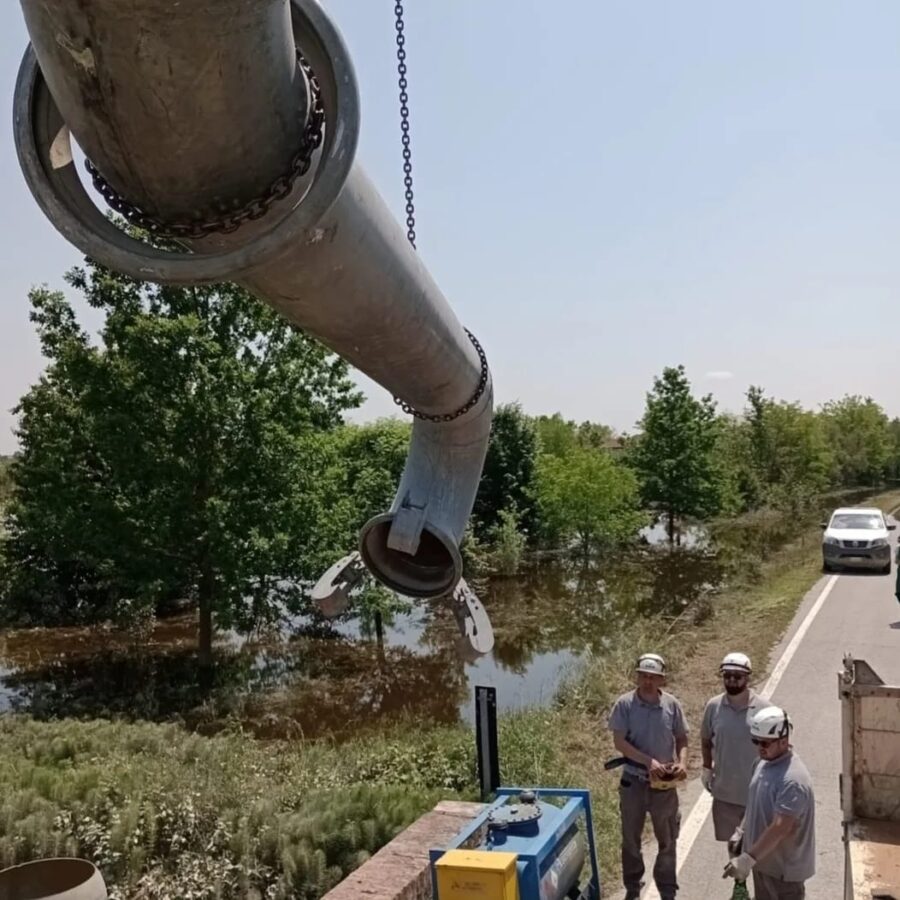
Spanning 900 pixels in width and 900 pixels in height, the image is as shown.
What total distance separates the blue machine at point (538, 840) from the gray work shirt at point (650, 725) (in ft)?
3.64

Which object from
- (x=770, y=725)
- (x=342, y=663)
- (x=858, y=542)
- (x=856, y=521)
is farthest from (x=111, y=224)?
(x=856, y=521)

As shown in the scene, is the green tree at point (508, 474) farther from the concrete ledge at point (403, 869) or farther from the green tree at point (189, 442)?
the concrete ledge at point (403, 869)

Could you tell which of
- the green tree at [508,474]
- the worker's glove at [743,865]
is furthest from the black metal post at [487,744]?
the green tree at [508,474]

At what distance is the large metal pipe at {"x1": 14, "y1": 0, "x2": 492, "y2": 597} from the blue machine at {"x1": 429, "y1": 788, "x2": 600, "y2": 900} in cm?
274

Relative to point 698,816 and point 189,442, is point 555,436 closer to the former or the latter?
point 189,442

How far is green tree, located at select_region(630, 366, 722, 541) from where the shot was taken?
33844mm

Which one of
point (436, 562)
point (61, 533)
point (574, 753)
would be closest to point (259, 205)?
point (436, 562)

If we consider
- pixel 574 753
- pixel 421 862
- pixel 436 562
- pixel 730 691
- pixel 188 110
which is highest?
pixel 188 110

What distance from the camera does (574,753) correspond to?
9.88 m

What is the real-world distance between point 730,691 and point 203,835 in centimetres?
437

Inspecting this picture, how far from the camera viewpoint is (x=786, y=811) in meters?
4.83

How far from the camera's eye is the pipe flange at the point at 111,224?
2127mm

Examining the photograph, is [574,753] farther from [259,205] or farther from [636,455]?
[636,455]

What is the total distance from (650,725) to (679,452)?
2867 centimetres
